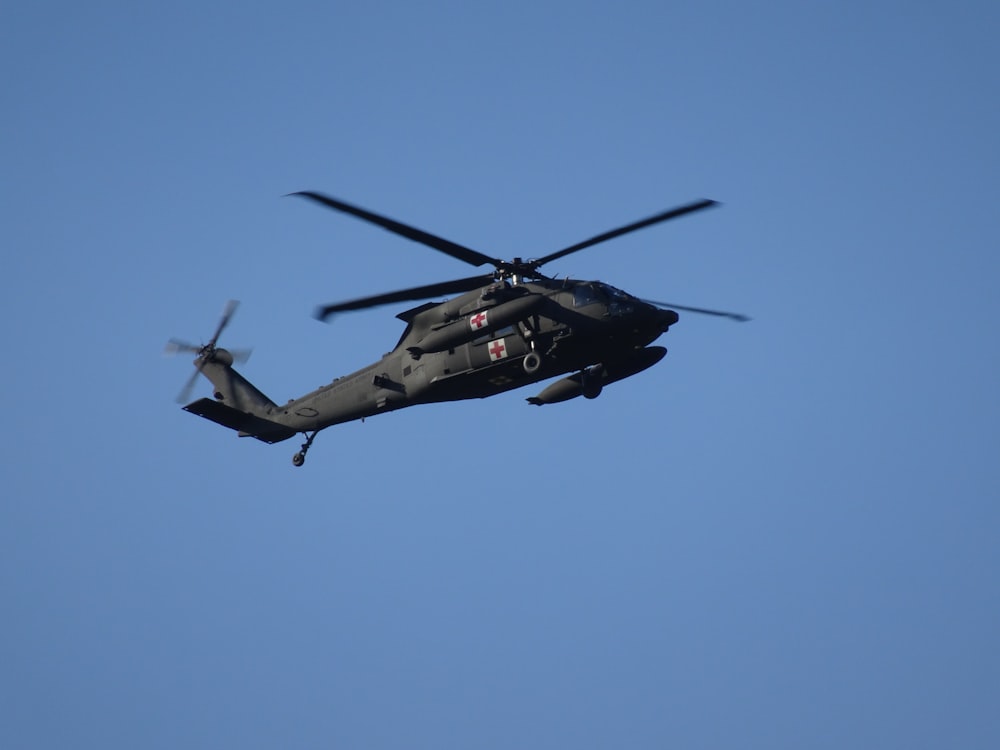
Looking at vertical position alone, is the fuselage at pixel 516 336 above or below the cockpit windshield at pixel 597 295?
below

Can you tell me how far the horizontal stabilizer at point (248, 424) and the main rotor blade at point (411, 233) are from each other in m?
10.7

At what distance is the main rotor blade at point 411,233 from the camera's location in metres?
28.5

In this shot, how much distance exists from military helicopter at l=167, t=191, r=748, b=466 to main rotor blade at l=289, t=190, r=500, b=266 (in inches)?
1.5

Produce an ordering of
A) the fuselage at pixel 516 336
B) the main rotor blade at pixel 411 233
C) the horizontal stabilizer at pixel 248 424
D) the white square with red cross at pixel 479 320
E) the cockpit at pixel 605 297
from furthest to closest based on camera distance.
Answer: the horizontal stabilizer at pixel 248 424
the cockpit at pixel 605 297
the fuselage at pixel 516 336
the white square with red cross at pixel 479 320
the main rotor blade at pixel 411 233

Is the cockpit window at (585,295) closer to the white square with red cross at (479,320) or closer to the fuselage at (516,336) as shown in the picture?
the fuselage at (516,336)

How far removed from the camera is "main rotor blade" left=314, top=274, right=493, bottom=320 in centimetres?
2991

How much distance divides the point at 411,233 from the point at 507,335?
520cm

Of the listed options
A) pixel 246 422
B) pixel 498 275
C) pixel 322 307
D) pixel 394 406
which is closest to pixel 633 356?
pixel 498 275

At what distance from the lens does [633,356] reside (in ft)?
115

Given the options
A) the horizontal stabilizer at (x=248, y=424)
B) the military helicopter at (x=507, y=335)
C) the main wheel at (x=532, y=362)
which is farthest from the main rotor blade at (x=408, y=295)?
the horizontal stabilizer at (x=248, y=424)

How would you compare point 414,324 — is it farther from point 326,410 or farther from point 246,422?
point 246,422

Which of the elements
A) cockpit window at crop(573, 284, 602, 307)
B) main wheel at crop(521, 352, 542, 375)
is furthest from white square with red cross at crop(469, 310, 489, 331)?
cockpit window at crop(573, 284, 602, 307)

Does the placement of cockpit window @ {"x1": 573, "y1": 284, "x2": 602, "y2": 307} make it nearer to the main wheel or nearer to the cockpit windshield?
the cockpit windshield

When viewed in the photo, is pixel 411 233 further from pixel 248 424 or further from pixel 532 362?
pixel 248 424
